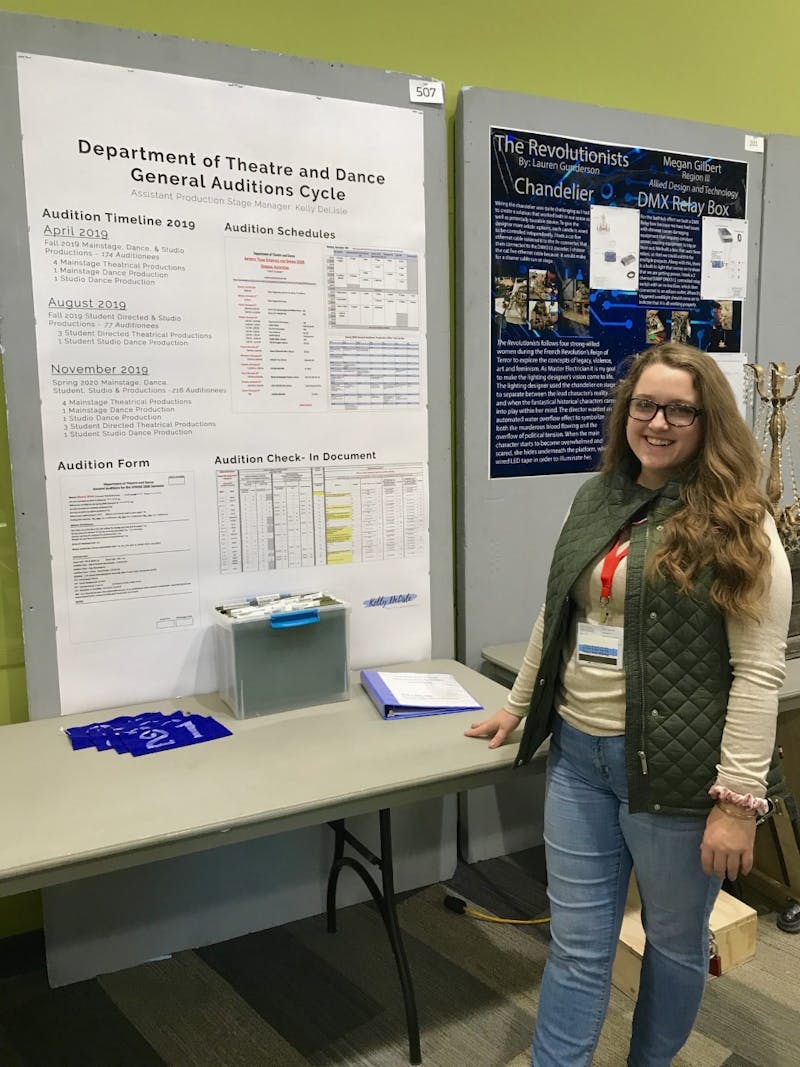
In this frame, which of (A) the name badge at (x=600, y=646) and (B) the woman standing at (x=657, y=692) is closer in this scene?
(B) the woman standing at (x=657, y=692)

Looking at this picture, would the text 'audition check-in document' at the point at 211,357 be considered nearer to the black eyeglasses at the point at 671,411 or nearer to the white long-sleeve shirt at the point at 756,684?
the black eyeglasses at the point at 671,411

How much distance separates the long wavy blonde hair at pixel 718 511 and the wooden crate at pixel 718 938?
1139mm

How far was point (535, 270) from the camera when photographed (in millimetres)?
2490

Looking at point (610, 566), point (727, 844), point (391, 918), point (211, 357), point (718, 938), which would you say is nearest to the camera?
point (727, 844)

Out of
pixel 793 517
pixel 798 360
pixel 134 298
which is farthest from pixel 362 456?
pixel 798 360

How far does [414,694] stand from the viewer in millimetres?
2107

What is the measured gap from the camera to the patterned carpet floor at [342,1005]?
6.40 feet

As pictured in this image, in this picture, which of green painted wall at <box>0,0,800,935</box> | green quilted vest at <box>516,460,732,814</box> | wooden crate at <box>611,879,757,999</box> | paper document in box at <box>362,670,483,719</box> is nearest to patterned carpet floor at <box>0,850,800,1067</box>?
wooden crate at <box>611,879,757,999</box>

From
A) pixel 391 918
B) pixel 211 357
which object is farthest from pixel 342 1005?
pixel 211 357

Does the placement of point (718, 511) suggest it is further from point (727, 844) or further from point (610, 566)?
point (727, 844)

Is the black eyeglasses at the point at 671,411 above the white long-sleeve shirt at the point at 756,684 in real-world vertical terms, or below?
above

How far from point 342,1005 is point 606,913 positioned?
857mm
